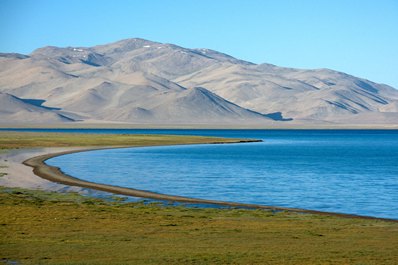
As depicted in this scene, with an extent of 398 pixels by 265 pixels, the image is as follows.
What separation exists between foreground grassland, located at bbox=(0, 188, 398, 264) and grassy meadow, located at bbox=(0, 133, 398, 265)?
3cm

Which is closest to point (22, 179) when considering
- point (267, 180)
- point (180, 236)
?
point (267, 180)

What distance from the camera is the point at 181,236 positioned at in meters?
28.0

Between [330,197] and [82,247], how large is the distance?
24.9 m

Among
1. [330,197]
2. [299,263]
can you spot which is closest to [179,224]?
[299,263]

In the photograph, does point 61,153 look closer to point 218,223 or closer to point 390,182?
point 390,182

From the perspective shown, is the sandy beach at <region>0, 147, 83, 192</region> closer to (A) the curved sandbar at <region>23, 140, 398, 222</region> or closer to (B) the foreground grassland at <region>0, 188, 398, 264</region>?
(A) the curved sandbar at <region>23, 140, 398, 222</region>

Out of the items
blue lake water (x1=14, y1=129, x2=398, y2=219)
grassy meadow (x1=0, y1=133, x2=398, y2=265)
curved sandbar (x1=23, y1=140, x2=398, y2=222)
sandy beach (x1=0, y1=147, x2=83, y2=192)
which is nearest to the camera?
grassy meadow (x1=0, y1=133, x2=398, y2=265)

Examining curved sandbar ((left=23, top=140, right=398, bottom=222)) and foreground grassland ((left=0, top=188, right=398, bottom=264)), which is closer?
foreground grassland ((left=0, top=188, right=398, bottom=264))

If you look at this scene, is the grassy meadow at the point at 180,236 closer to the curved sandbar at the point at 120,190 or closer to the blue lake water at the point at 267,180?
the curved sandbar at the point at 120,190

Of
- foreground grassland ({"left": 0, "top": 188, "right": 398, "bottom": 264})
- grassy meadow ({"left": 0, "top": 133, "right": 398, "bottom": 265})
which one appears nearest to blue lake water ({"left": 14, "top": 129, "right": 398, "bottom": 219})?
grassy meadow ({"left": 0, "top": 133, "right": 398, "bottom": 265})

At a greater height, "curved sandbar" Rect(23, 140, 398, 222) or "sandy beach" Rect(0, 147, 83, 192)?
"curved sandbar" Rect(23, 140, 398, 222)

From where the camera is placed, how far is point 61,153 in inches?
3772

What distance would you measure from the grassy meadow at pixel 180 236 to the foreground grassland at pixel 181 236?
0.03m

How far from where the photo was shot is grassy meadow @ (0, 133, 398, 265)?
23578 mm
